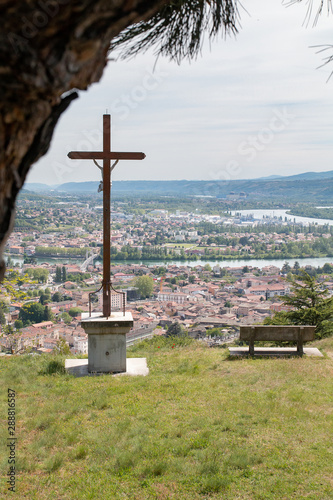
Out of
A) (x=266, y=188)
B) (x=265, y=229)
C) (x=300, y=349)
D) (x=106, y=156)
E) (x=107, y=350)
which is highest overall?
(x=266, y=188)

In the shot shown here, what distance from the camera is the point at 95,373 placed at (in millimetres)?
5223

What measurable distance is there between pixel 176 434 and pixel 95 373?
2.10 m

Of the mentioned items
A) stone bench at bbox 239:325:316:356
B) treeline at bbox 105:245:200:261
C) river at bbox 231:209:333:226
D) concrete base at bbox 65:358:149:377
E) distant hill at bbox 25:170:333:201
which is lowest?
treeline at bbox 105:245:200:261

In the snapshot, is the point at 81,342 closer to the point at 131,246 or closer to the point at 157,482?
the point at 157,482

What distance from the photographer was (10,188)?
2.86 ft

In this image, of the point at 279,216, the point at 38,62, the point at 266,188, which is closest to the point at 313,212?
the point at 279,216

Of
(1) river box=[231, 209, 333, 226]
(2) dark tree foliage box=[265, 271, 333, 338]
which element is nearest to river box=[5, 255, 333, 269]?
(1) river box=[231, 209, 333, 226]

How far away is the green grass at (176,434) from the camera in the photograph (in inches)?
104

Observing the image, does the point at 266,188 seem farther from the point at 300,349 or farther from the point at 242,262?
the point at 300,349

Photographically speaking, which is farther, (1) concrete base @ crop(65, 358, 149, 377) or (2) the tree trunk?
(1) concrete base @ crop(65, 358, 149, 377)

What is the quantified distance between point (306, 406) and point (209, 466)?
4.67 feet

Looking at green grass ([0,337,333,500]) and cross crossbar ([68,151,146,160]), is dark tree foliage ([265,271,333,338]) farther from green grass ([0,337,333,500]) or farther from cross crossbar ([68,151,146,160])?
cross crossbar ([68,151,146,160])

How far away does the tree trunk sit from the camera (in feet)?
2.47

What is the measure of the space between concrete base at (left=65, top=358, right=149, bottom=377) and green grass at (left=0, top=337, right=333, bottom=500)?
0.17m
